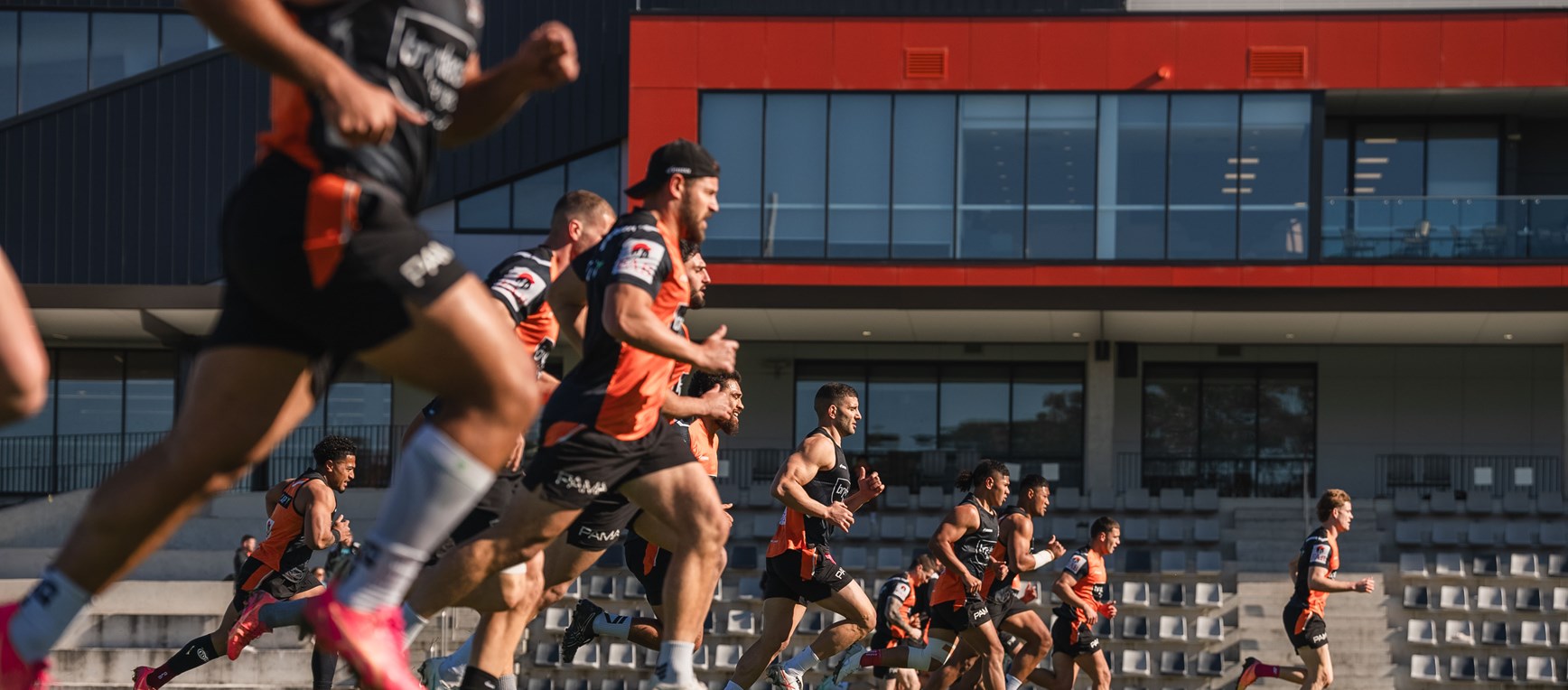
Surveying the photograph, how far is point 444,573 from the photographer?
598 cm

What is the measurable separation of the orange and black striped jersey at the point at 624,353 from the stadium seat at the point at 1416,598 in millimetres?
19460

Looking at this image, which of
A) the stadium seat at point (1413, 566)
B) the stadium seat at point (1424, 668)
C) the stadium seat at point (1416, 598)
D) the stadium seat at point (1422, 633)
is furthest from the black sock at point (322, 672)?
the stadium seat at point (1413, 566)

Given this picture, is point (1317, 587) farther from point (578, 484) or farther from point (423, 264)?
point (423, 264)

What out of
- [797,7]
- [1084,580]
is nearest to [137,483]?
[1084,580]

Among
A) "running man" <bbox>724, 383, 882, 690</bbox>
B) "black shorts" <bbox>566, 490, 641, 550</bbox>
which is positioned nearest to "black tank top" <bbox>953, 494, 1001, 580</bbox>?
"running man" <bbox>724, 383, 882, 690</bbox>

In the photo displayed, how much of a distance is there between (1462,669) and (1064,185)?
10260 mm

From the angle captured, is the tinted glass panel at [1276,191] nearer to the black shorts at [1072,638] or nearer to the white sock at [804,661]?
the black shorts at [1072,638]

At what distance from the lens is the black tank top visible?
13711mm

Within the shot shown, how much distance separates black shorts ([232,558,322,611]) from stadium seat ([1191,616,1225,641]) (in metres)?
13.6

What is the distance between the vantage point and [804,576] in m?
11.2

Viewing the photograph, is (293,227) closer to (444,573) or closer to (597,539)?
(444,573)

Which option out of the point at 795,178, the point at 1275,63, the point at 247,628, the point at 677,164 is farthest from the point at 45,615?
the point at 1275,63

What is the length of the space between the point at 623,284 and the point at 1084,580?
11170 mm

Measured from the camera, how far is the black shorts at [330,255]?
355cm
